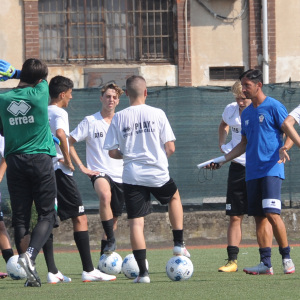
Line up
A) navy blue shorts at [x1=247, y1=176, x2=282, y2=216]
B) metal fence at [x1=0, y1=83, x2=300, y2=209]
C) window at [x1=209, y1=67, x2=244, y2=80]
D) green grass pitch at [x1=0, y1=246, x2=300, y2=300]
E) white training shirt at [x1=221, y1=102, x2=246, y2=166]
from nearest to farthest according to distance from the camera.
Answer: green grass pitch at [x1=0, y1=246, x2=300, y2=300], navy blue shorts at [x1=247, y1=176, x2=282, y2=216], white training shirt at [x1=221, y1=102, x2=246, y2=166], metal fence at [x1=0, y1=83, x2=300, y2=209], window at [x1=209, y1=67, x2=244, y2=80]

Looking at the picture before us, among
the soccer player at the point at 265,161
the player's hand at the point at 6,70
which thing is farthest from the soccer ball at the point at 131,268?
the player's hand at the point at 6,70

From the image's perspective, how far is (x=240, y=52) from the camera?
70.7 ft

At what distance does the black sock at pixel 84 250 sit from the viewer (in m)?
9.77

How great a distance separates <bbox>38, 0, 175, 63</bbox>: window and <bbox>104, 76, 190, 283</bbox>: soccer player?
1223 cm

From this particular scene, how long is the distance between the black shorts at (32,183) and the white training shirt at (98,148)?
2.39 metres

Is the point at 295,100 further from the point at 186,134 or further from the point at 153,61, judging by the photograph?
the point at 153,61

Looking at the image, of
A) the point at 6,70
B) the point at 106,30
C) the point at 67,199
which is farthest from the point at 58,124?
the point at 106,30

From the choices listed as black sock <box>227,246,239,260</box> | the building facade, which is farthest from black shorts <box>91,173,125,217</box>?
the building facade

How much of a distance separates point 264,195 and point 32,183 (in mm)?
2320

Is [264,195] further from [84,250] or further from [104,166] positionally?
[104,166]

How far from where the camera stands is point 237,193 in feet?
36.8

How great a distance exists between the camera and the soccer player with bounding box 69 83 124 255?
1117 cm

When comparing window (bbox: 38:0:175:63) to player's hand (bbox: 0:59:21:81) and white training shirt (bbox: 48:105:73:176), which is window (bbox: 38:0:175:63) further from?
player's hand (bbox: 0:59:21:81)

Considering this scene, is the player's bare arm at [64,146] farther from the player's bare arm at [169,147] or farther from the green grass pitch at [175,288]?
the green grass pitch at [175,288]
